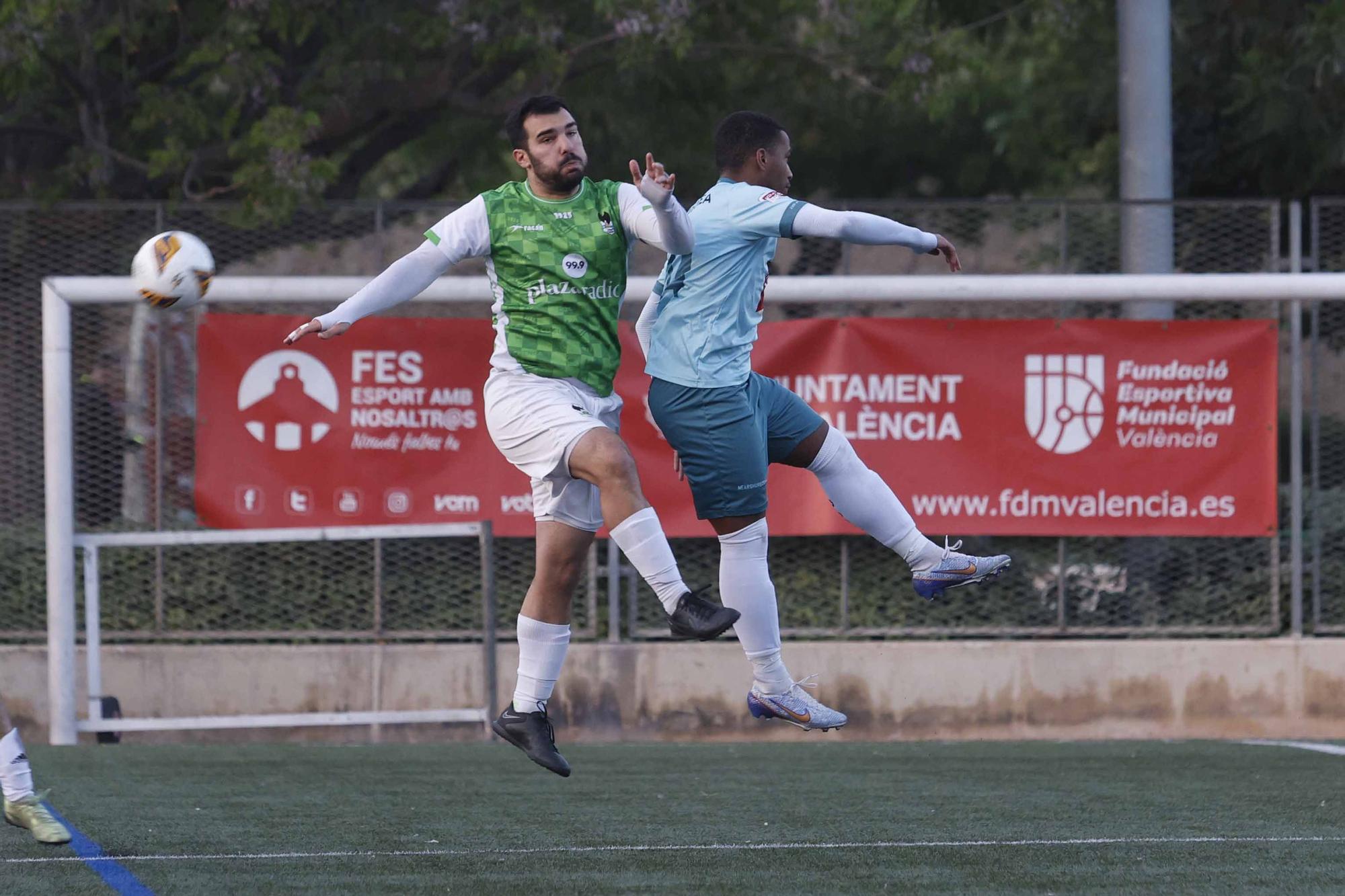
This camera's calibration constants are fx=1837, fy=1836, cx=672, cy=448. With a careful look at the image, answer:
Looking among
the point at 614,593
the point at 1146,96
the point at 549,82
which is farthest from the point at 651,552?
the point at 549,82

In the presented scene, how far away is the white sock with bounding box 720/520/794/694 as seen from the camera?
6195mm

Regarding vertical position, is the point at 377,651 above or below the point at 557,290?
below

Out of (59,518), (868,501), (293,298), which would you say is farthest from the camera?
(59,518)

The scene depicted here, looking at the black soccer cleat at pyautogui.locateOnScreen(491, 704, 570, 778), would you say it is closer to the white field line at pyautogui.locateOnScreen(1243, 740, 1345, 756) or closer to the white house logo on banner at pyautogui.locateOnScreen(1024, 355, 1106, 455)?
the white field line at pyautogui.locateOnScreen(1243, 740, 1345, 756)

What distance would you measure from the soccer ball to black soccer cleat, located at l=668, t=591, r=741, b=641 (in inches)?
80.6

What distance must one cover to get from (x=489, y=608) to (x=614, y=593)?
1.04 meters

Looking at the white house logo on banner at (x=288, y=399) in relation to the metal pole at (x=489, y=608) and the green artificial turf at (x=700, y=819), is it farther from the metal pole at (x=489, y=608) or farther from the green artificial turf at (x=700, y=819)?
the green artificial turf at (x=700, y=819)

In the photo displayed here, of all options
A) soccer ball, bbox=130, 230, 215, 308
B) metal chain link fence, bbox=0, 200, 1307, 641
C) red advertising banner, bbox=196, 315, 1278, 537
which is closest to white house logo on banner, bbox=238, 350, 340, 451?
red advertising banner, bbox=196, 315, 1278, 537

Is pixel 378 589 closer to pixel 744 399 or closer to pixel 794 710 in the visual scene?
pixel 794 710

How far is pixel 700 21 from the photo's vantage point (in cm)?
1260

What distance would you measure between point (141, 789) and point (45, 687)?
368 cm

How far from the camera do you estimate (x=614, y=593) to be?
1091 centimetres

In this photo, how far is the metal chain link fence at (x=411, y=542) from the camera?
1092cm

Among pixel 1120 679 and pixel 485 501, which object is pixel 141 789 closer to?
pixel 485 501
